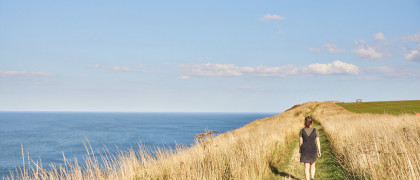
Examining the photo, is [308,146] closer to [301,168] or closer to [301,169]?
[301,169]

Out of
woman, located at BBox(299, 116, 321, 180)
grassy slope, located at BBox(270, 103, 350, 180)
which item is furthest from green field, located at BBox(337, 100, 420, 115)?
woman, located at BBox(299, 116, 321, 180)

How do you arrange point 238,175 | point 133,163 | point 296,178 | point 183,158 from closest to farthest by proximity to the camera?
point 238,175 → point 133,163 → point 183,158 → point 296,178

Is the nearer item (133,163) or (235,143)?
(133,163)

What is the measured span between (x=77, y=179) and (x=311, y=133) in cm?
617

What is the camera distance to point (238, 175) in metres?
6.70

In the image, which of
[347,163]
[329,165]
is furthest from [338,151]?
[347,163]

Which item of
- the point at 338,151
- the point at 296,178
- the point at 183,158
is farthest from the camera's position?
the point at 338,151

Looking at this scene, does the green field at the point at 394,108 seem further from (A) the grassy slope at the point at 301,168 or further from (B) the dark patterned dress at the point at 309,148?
(B) the dark patterned dress at the point at 309,148

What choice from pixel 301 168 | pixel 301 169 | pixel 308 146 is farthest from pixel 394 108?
pixel 308 146

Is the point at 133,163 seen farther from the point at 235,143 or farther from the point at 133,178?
the point at 235,143

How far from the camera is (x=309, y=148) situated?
7965 mm

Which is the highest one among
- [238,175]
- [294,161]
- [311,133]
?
[311,133]

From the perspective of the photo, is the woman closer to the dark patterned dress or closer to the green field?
the dark patterned dress

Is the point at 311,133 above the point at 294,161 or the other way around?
above
